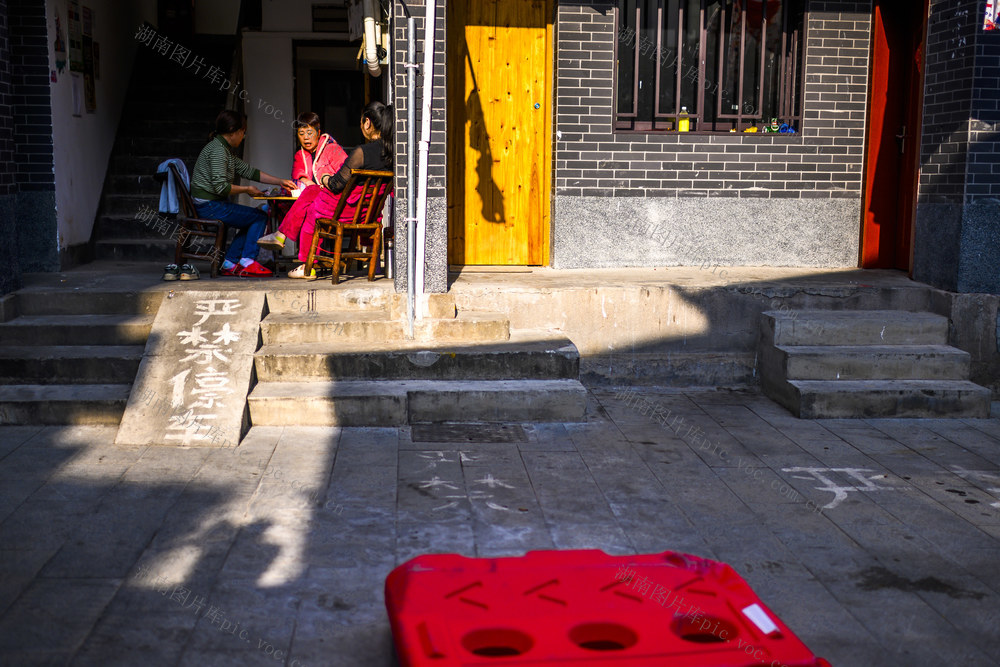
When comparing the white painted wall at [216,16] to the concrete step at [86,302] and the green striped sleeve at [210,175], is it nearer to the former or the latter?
the green striped sleeve at [210,175]

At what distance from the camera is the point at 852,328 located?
746cm

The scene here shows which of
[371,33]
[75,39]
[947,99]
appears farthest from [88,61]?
[947,99]

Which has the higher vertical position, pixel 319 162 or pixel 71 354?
pixel 319 162

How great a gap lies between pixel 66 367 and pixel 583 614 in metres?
4.74

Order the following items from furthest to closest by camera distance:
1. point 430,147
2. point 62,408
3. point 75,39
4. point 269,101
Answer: point 269,101 < point 75,39 < point 430,147 < point 62,408

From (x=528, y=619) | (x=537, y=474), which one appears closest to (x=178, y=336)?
(x=537, y=474)

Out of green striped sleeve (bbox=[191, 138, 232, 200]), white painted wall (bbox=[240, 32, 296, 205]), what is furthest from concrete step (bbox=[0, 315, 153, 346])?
white painted wall (bbox=[240, 32, 296, 205])

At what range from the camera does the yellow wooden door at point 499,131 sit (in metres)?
8.65

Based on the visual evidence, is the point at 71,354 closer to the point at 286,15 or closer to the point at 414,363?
the point at 414,363

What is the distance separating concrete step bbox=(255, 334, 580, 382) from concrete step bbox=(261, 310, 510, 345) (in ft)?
0.51

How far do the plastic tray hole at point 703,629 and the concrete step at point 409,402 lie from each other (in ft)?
11.0

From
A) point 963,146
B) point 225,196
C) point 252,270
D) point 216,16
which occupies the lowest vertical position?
point 252,270

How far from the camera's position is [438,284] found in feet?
25.0

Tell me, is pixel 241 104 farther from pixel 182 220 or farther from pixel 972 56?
pixel 972 56
